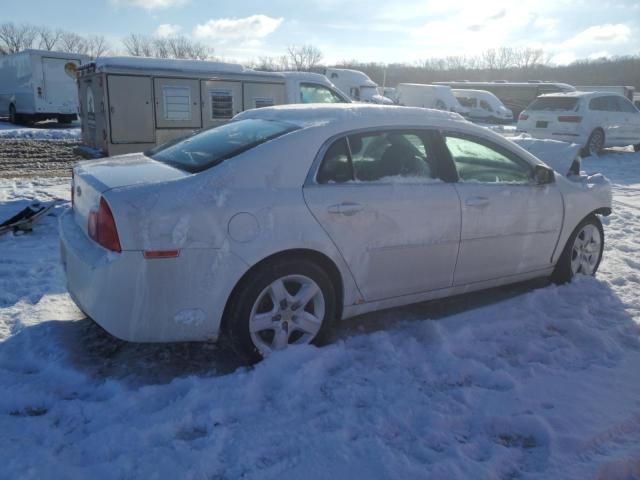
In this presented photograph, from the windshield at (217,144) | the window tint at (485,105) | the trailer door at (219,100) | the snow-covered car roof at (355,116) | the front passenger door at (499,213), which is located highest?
the window tint at (485,105)

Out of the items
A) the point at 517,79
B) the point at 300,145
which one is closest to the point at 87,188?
the point at 300,145

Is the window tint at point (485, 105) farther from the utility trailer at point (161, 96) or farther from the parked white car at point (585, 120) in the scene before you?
the utility trailer at point (161, 96)

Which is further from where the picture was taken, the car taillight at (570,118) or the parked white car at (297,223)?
the car taillight at (570,118)

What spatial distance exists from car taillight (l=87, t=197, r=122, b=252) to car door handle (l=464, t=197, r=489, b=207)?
2332 mm

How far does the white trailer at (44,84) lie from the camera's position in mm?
20266

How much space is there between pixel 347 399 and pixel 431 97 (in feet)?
83.8

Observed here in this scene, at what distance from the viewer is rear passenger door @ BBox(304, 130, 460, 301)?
336 centimetres

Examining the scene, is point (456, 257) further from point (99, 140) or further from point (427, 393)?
point (99, 140)

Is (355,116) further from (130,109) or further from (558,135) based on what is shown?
(558,135)

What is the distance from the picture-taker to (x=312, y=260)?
3.31 metres

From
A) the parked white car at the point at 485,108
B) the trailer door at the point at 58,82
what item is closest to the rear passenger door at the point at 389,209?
the trailer door at the point at 58,82

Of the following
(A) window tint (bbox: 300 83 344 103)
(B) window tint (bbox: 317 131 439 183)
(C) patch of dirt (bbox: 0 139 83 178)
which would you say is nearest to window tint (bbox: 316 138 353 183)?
(B) window tint (bbox: 317 131 439 183)

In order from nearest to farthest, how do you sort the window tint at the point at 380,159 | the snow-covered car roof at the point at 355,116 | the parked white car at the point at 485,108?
the window tint at the point at 380,159 → the snow-covered car roof at the point at 355,116 → the parked white car at the point at 485,108

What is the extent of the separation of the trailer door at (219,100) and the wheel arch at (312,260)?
652cm
